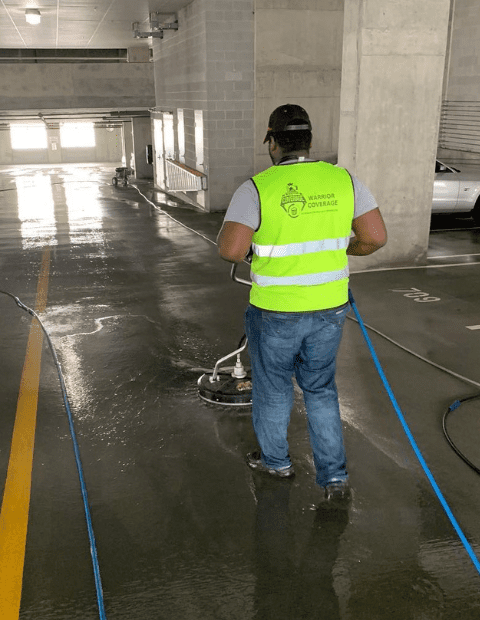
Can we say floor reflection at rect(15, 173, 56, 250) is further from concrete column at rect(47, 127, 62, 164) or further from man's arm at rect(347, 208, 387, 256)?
concrete column at rect(47, 127, 62, 164)

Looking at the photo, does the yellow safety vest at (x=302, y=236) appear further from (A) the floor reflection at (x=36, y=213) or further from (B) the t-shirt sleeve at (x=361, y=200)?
(A) the floor reflection at (x=36, y=213)

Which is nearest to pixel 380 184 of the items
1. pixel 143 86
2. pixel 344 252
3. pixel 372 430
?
pixel 372 430

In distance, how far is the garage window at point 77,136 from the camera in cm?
4772

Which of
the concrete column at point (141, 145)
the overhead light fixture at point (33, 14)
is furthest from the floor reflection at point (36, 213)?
the overhead light fixture at point (33, 14)

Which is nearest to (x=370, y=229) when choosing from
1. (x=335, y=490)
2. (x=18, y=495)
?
(x=335, y=490)

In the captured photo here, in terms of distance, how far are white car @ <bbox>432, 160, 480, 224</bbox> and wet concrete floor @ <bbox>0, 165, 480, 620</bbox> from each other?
5.53 metres

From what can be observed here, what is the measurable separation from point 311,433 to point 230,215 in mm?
1422

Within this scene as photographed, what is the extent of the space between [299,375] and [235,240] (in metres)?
0.95

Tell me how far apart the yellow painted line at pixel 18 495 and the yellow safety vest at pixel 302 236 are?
74.0 inches

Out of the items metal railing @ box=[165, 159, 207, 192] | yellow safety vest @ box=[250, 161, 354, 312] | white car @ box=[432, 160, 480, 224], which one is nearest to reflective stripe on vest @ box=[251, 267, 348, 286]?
yellow safety vest @ box=[250, 161, 354, 312]

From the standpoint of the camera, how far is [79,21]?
1733cm

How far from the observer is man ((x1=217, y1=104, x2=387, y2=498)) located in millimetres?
3266

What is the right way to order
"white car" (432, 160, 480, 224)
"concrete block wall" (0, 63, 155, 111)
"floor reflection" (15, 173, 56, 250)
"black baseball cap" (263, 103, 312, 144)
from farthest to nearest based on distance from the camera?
"concrete block wall" (0, 63, 155, 111) → "white car" (432, 160, 480, 224) → "floor reflection" (15, 173, 56, 250) → "black baseball cap" (263, 103, 312, 144)

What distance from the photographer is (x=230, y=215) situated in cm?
330
